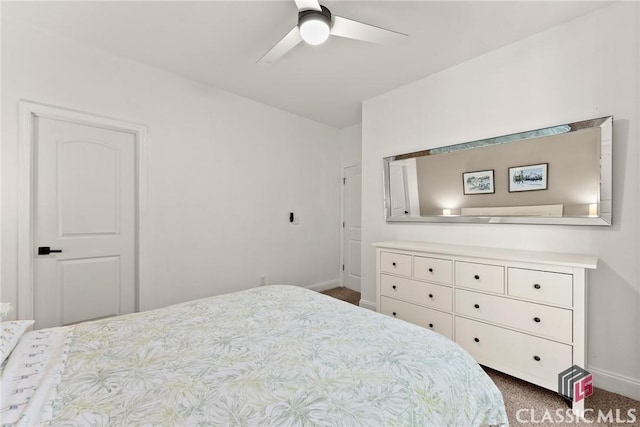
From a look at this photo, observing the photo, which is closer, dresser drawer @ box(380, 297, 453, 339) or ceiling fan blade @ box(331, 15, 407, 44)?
ceiling fan blade @ box(331, 15, 407, 44)

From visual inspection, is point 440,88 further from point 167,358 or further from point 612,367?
point 167,358

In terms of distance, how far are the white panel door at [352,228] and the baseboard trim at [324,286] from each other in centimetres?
13

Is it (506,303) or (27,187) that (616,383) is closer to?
(506,303)

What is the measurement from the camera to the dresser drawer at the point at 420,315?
2.30 m

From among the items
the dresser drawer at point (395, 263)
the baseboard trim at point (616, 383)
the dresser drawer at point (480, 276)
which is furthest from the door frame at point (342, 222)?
the baseboard trim at point (616, 383)

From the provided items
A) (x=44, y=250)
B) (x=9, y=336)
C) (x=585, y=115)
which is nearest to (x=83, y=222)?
(x=44, y=250)

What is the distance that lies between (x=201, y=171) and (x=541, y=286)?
10.2 ft

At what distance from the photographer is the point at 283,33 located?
88.7 inches

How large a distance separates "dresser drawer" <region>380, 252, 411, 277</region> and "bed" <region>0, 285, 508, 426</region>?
1.19 metres

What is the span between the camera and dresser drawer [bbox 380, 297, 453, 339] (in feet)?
7.56

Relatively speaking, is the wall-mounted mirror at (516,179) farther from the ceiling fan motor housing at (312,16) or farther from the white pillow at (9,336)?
the white pillow at (9,336)

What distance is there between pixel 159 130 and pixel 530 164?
3291 mm

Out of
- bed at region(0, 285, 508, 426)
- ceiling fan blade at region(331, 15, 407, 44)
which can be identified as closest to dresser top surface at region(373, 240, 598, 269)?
bed at region(0, 285, 508, 426)

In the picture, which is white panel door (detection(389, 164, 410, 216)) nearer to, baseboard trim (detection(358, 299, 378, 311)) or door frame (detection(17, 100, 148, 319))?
baseboard trim (detection(358, 299, 378, 311))
